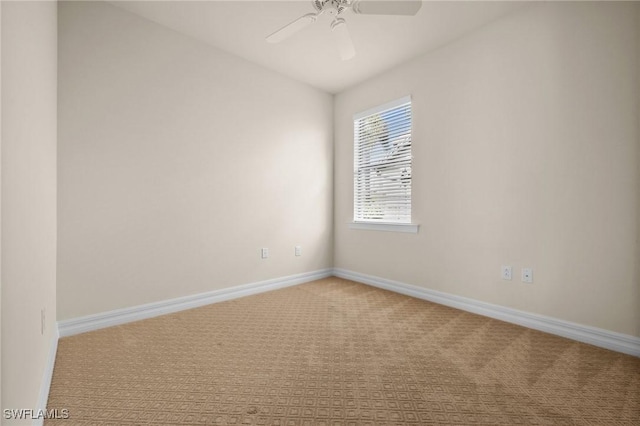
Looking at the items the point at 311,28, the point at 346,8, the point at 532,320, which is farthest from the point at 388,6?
the point at 532,320

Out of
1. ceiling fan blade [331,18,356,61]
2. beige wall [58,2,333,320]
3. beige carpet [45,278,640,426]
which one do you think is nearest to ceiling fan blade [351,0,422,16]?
ceiling fan blade [331,18,356,61]

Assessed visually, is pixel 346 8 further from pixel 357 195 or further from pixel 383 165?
Answer: pixel 357 195

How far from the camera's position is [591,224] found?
2203mm

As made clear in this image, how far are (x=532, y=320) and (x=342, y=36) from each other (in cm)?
267

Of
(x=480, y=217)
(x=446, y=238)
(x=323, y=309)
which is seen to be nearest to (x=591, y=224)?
(x=480, y=217)

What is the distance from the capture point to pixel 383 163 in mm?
3713

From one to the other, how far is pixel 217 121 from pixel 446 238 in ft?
8.67

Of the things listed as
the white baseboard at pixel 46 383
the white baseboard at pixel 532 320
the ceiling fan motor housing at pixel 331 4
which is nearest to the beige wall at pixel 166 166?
the white baseboard at pixel 46 383

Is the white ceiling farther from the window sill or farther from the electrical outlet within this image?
the electrical outlet

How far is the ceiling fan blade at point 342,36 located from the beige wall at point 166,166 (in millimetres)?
1492

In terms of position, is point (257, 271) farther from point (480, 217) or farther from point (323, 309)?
point (480, 217)

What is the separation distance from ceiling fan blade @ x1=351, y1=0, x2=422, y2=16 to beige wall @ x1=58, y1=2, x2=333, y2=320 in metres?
1.83

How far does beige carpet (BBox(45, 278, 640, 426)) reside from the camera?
146cm

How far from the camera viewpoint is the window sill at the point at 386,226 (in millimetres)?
3371
